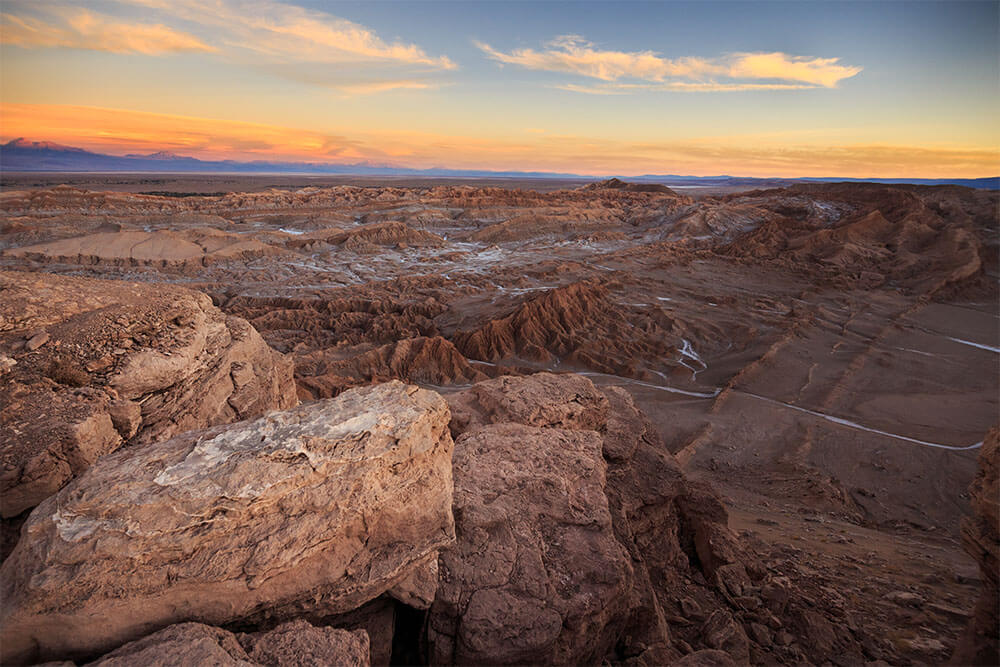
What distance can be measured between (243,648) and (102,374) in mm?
2402

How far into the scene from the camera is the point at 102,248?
2220cm

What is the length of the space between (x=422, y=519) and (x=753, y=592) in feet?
11.2

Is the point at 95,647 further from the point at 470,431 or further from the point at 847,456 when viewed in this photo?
the point at 847,456

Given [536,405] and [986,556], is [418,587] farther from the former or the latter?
[986,556]

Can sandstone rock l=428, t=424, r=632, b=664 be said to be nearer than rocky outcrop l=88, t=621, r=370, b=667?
No

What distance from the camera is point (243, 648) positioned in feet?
7.66

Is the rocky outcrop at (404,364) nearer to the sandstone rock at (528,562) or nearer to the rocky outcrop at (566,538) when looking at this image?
the rocky outcrop at (566,538)

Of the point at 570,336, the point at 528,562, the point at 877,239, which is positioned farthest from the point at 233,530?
the point at 877,239

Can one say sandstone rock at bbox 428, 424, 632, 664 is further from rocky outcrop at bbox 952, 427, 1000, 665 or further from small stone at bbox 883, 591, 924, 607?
small stone at bbox 883, 591, 924, 607

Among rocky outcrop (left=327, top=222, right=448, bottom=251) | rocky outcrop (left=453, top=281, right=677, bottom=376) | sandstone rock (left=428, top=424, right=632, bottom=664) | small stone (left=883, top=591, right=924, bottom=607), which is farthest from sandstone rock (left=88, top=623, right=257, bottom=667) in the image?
rocky outcrop (left=327, top=222, right=448, bottom=251)

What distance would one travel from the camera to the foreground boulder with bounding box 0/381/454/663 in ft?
7.50

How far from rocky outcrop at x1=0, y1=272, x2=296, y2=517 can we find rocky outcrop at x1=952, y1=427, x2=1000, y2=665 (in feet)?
18.4

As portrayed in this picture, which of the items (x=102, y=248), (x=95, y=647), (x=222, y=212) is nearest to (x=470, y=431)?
(x=95, y=647)

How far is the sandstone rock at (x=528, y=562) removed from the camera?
3074 mm
